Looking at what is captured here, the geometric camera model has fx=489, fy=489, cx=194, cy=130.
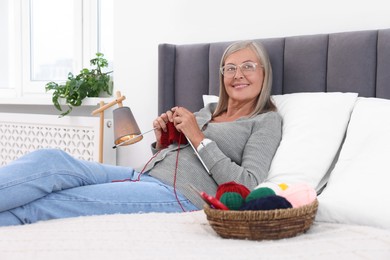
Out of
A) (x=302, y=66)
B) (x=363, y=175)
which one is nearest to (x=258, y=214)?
(x=363, y=175)

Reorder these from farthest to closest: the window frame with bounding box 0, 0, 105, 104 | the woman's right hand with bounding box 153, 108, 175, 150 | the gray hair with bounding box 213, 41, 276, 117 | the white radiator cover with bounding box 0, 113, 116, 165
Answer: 1. the window frame with bounding box 0, 0, 105, 104
2. the white radiator cover with bounding box 0, 113, 116, 165
3. the gray hair with bounding box 213, 41, 276, 117
4. the woman's right hand with bounding box 153, 108, 175, 150

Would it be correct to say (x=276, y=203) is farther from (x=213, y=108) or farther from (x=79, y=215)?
(x=213, y=108)

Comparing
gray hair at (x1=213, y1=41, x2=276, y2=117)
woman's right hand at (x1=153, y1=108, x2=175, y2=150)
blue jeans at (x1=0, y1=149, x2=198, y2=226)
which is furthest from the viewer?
gray hair at (x1=213, y1=41, x2=276, y2=117)

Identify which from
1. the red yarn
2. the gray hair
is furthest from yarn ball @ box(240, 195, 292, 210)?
the gray hair

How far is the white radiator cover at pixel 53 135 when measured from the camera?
266 cm

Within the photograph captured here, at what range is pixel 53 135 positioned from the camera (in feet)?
9.37

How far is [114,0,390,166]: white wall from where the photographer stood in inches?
78.0

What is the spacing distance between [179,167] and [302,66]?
2.23 ft

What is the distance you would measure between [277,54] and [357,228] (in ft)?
3.29

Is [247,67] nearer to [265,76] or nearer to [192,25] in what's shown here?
[265,76]

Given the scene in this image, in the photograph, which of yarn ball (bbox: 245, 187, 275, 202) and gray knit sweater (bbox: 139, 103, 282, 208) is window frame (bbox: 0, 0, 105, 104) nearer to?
gray knit sweater (bbox: 139, 103, 282, 208)

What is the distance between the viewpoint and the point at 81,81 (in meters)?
2.73

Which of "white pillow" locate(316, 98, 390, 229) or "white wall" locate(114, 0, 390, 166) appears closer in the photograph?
"white pillow" locate(316, 98, 390, 229)

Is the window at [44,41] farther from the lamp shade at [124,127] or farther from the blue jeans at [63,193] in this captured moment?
the blue jeans at [63,193]
